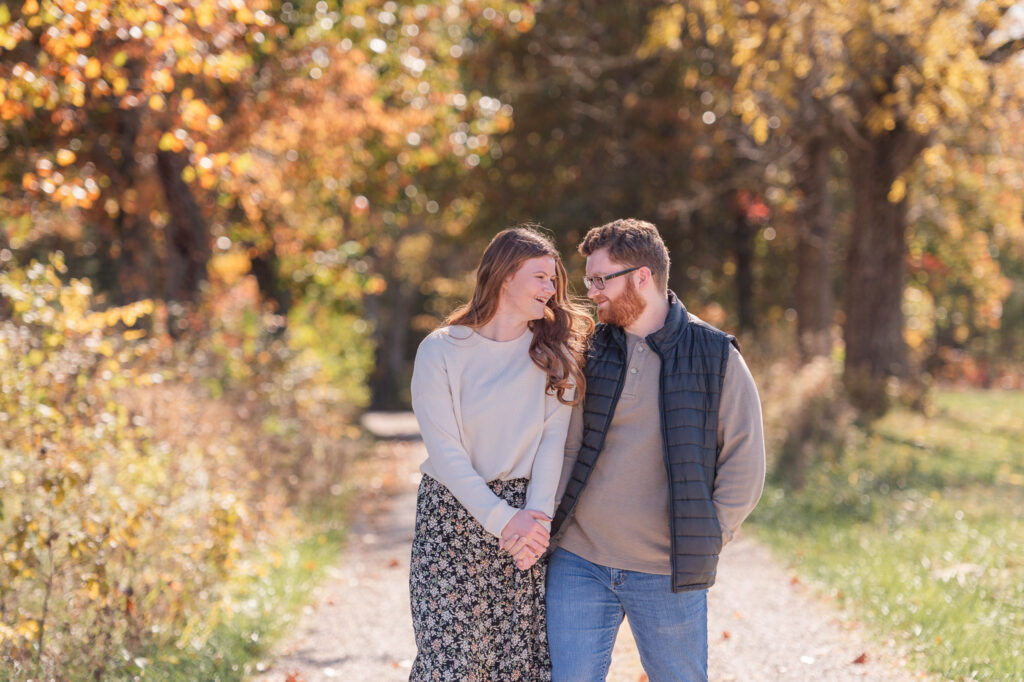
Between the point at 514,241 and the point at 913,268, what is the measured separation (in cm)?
2280

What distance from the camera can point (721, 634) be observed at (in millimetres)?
5887

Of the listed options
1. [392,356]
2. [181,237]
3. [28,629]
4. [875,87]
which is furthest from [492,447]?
[392,356]

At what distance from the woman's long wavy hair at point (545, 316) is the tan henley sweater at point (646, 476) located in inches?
7.3

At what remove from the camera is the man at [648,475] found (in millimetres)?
3111

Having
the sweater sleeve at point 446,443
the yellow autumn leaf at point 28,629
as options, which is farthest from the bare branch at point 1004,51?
the yellow autumn leaf at point 28,629

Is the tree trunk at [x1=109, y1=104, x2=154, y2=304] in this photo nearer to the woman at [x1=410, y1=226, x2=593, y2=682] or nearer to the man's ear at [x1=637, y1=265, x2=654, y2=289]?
the woman at [x1=410, y1=226, x2=593, y2=682]

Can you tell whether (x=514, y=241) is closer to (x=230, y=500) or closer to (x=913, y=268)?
(x=230, y=500)

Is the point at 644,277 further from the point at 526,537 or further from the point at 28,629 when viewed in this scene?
the point at 28,629

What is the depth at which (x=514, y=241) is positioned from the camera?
3.34 metres

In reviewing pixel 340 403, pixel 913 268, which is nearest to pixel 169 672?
pixel 340 403

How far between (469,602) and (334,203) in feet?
39.9

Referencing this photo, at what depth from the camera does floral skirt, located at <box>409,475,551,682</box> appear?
329 centimetres

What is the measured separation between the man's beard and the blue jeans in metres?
0.83

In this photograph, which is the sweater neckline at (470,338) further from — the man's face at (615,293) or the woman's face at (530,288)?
the man's face at (615,293)
